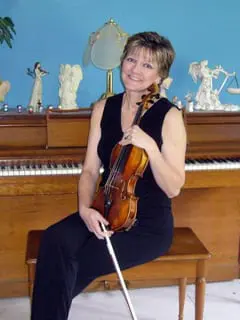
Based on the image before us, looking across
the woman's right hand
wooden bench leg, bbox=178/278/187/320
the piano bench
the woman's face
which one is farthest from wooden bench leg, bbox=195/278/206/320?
the woman's face

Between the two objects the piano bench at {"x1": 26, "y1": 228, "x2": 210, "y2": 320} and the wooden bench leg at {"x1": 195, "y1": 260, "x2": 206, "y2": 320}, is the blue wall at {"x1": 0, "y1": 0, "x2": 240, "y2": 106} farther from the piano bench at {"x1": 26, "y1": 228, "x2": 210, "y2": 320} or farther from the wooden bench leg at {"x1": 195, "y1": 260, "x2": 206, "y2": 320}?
the wooden bench leg at {"x1": 195, "y1": 260, "x2": 206, "y2": 320}

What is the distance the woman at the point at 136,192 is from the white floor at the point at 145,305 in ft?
2.03

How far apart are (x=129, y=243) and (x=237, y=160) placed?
2.58 ft

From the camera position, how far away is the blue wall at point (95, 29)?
2514mm

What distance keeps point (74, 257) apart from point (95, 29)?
1472mm

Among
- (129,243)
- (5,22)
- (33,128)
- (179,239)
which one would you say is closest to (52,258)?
(129,243)

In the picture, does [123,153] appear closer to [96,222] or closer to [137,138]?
[137,138]

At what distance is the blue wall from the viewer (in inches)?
99.0

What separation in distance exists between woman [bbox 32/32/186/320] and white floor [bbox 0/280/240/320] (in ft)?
2.03

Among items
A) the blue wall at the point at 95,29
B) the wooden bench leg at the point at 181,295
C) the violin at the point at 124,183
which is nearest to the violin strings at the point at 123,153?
the violin at the point at 124,183

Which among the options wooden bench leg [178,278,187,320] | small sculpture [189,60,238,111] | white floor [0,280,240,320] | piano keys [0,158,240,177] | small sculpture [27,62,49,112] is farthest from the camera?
small sculpture [189,60,238,111]

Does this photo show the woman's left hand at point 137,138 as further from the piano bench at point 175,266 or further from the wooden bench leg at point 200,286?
the wooden bench leg at point 200,286

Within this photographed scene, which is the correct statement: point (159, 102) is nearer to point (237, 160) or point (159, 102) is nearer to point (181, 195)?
point (237, 160)

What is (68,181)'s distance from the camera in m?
1.98
